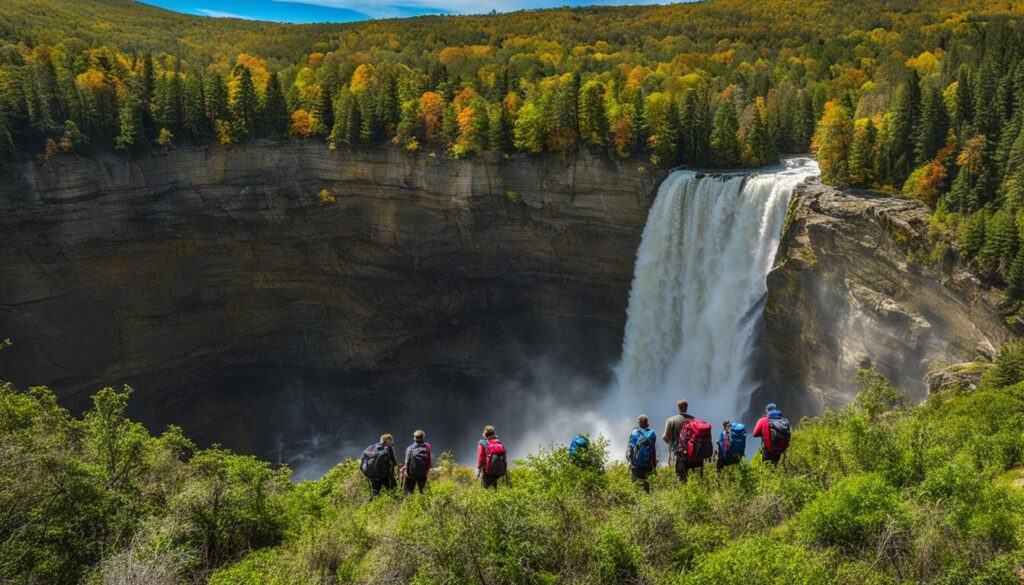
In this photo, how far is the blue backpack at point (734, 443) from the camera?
1291 cm

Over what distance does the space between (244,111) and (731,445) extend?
130 ft

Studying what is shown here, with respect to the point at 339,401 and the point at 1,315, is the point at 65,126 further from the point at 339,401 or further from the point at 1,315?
the point at 339,401

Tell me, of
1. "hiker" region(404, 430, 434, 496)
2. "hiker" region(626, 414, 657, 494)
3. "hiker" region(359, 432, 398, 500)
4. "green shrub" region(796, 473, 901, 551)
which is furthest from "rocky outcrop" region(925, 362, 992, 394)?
"hiker" region(359, 432, 398, 500)

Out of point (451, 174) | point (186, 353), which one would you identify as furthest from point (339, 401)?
point (451, 174)

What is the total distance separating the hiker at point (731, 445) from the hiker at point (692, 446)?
342 millimetres

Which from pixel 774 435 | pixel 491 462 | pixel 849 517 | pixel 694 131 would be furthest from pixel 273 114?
pixel 849 517

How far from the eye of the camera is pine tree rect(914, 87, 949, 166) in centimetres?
3019

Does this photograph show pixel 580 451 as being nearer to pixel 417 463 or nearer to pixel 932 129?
pixel 417 463

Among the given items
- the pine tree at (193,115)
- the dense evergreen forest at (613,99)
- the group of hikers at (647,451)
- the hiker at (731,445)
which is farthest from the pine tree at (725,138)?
the pine tree at (193,115)

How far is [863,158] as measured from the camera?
105ft

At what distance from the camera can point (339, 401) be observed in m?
46.0

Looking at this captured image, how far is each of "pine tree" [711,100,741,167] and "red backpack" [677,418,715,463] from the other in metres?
30.3

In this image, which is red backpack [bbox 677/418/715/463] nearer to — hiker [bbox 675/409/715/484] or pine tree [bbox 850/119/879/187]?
hiker [bbox 675/409/715/484]

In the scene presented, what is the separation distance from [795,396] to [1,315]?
43.9 meters
